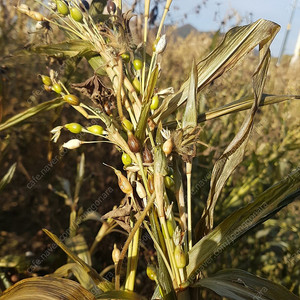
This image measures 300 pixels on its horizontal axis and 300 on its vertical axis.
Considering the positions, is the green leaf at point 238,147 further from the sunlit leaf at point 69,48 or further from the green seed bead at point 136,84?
the sunlit leaf at point 69,48

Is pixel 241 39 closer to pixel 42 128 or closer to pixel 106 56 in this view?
pixel 106 56

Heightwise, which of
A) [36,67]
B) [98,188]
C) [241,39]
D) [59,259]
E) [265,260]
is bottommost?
[265,260]

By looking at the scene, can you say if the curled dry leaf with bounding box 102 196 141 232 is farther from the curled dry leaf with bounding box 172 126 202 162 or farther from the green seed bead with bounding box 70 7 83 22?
the green seed bead with bounding box 70 7 83 22

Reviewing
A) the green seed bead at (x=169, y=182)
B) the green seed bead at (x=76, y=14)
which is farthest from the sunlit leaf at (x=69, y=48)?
the green seed bead at (x=169, y=182)

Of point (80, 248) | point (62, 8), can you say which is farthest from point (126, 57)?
point (80, 248)

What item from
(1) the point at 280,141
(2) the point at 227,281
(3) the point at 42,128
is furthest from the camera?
(1) the point at 280,141

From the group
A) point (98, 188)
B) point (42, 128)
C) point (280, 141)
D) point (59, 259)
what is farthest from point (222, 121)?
point (59, 259)
